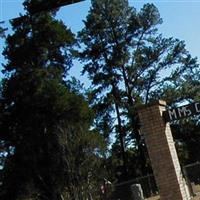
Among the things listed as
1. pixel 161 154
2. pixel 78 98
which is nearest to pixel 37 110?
pixel 78 98

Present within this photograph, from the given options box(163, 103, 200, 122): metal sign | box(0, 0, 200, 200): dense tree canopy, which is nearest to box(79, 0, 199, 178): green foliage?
box(0, 0, 200, 200): dense tree canopy

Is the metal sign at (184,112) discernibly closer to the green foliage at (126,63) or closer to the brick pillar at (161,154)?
the brick pillar at (161,154)

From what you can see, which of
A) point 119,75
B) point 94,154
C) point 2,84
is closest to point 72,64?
point 2,84

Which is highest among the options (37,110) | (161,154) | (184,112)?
(37,110)

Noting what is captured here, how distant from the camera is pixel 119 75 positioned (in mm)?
55594

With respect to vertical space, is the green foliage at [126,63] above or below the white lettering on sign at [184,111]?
above

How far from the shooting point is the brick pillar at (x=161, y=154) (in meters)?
13.2

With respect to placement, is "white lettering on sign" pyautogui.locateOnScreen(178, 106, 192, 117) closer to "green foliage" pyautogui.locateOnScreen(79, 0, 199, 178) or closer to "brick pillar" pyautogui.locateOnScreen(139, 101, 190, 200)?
"brick pillar" pyautogui.locateOnScreen(139, 101, 190, 200)

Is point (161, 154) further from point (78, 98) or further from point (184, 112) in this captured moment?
point (78, 98)

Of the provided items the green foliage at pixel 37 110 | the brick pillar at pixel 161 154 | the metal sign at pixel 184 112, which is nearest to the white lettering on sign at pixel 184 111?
the metal sign at pixel 184 112

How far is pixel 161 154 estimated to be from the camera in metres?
13.3

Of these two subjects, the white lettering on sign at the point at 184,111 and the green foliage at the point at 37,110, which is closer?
the white lettering on sign at the point at 184,111

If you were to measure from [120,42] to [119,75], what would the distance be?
3.28 metres

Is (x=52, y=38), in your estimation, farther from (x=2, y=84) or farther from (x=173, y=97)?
(x=173, y=97)
